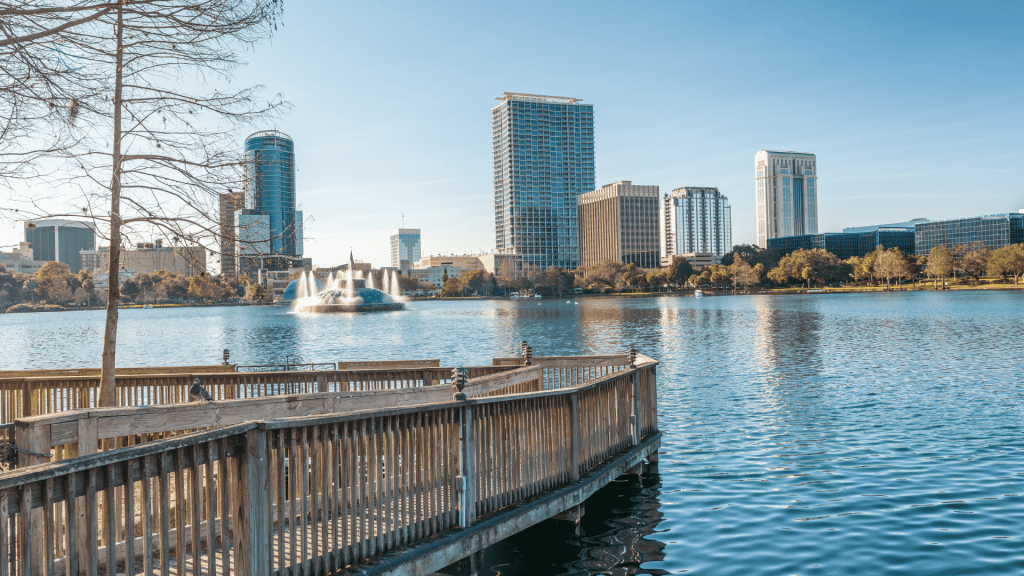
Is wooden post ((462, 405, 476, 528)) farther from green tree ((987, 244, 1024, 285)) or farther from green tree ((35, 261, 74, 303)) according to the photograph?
green tree ((35, 261, 74, 303))

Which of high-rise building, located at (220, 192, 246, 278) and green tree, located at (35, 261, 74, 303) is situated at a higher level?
green tree, located at (35, 261, 74, 303)

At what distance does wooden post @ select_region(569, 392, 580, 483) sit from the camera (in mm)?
9203

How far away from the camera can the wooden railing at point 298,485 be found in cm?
423

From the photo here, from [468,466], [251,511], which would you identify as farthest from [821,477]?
Answer: [251,511]

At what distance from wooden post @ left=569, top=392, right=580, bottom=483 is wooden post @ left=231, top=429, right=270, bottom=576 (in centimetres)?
471

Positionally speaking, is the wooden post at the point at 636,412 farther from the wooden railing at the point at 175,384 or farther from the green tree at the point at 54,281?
the green tree at the point at 54,281

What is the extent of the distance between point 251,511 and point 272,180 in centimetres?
511

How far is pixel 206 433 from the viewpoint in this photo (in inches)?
191

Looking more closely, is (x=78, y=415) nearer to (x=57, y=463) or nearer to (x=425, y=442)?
(x=57, y=463)

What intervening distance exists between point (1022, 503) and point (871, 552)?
351 cm

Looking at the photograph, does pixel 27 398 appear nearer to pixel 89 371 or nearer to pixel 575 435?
pixel 89 371

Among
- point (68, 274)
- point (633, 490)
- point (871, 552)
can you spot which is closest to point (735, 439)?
point (633, 490)

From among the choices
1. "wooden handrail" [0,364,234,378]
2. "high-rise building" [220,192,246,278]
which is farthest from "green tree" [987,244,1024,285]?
"high-rise building" [220,192,246,278]

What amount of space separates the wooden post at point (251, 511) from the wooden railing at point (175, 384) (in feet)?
20.5
